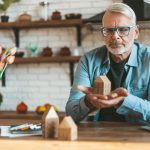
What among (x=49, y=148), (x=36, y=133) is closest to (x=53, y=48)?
(x=36, y=133)

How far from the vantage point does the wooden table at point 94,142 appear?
1.49 m

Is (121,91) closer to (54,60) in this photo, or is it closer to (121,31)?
(121,31)

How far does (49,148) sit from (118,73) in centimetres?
103

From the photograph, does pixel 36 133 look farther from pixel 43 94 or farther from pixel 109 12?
pixel 43 94

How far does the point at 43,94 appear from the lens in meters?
4.61

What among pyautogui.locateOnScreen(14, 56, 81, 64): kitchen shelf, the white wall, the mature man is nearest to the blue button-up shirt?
the mature man

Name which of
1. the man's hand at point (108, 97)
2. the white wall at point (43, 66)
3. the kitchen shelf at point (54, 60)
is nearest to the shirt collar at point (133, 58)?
the man's hand at point (108, 97)

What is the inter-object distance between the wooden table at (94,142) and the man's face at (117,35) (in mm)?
639

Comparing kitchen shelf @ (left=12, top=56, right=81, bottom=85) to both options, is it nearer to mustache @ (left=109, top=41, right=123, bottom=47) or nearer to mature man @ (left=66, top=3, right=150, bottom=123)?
mature man @ (left=66, top=3, right=150, bottom=123)

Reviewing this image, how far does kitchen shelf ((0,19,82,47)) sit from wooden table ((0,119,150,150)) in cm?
255

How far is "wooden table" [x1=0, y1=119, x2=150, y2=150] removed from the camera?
1.49 metres

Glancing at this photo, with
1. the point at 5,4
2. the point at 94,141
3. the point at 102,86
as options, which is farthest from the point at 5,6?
the point at 94,141

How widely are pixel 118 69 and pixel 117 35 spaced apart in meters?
0.26

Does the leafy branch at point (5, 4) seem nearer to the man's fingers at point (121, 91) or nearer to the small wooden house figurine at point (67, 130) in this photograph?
the man's fingers at point (121, 91)
